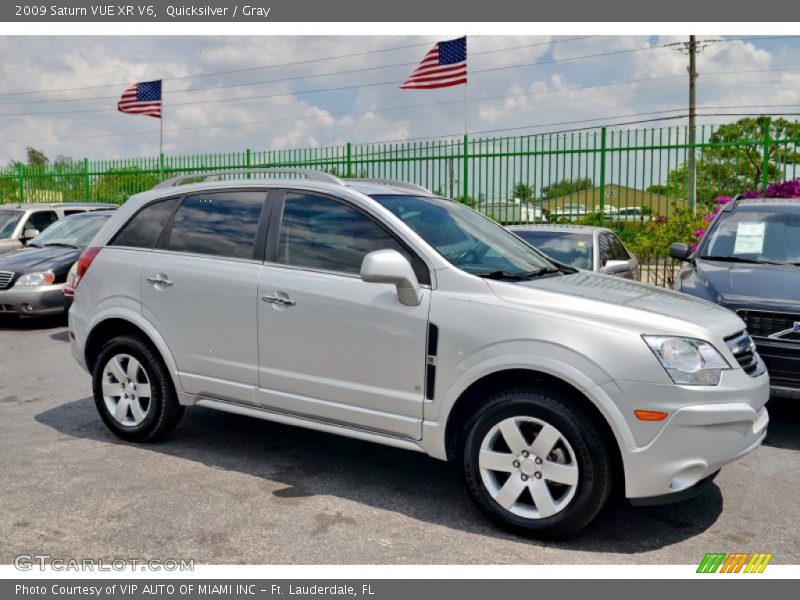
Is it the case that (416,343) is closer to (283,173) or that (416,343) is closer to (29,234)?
(283,173)

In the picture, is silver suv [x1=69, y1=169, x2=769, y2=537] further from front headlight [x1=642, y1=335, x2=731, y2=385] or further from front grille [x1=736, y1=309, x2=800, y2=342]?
front grille [x1=736, y1=309, x2=800, y2=342]

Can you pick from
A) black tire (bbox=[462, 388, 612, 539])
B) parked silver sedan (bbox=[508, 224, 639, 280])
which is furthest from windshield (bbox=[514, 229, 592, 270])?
black tire (bbox=[462, 388, 612, 539])

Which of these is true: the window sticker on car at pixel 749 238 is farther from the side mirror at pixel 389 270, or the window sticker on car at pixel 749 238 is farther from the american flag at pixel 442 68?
the american flag at pixel 442 68

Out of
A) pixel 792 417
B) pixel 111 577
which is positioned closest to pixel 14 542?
pixel 111 577

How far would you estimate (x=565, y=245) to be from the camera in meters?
8.18

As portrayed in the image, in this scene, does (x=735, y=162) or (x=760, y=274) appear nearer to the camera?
(x=760, y=274)

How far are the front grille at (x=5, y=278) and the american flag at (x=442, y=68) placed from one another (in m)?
8.84

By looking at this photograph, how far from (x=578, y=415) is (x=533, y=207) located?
428 inches

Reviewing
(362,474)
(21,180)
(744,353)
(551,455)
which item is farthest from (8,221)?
(744,353)

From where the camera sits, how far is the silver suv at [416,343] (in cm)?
351

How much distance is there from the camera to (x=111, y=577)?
3.31m

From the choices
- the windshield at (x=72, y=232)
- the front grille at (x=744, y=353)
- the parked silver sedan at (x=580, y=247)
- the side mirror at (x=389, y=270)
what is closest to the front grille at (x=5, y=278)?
the windshield at (x=72, y=232)

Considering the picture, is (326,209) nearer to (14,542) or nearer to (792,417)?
(14,542)

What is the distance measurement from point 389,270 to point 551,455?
3.94 ft
